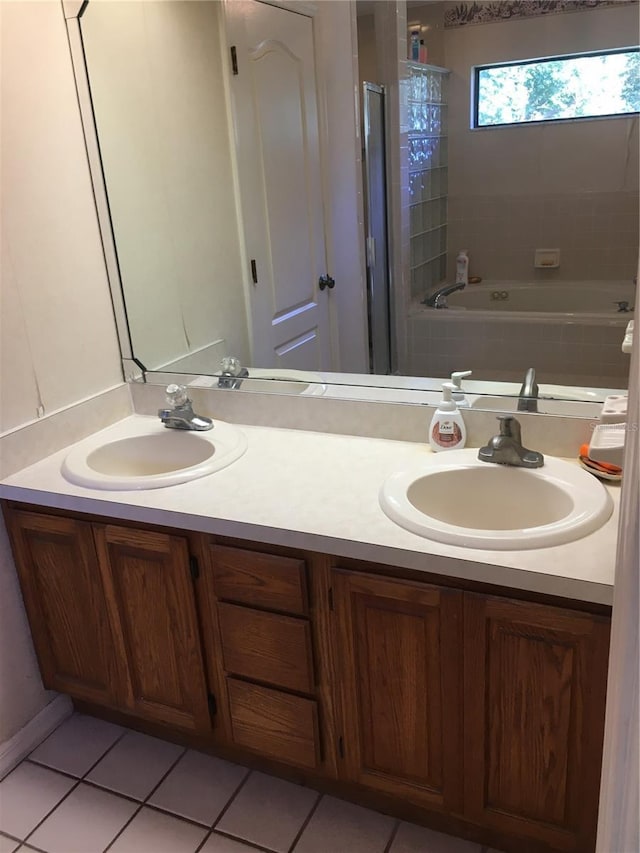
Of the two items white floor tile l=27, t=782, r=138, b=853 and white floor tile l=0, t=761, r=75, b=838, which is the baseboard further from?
white floor tile l=27, t=782, r=138, b=853

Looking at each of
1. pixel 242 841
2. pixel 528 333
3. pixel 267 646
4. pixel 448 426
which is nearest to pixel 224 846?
pixel 242 841

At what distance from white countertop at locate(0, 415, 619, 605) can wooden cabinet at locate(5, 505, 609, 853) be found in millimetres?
64

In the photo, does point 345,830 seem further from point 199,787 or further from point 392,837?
point 199,787

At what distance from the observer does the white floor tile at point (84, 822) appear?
1628 millimetres

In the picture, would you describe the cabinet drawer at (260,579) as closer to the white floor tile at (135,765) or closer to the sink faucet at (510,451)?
the sink faucet at (510,451)

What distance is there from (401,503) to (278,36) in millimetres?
1171

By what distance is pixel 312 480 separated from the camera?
1.60 meters

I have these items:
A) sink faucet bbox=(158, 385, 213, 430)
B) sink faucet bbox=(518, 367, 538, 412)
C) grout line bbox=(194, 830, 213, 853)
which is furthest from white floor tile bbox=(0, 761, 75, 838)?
sink faucet bbox=(518, 367, 538, 412)

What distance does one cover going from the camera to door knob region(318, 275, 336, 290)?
1.83 m

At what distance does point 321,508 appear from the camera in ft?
4.80

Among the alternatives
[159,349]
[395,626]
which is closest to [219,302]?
[159,349]

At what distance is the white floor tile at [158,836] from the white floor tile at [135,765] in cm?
8

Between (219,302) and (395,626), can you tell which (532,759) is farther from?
(219,302)

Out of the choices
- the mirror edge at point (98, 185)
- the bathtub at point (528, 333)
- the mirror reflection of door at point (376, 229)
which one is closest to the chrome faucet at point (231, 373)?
the mirror edge at point (98, 185)
